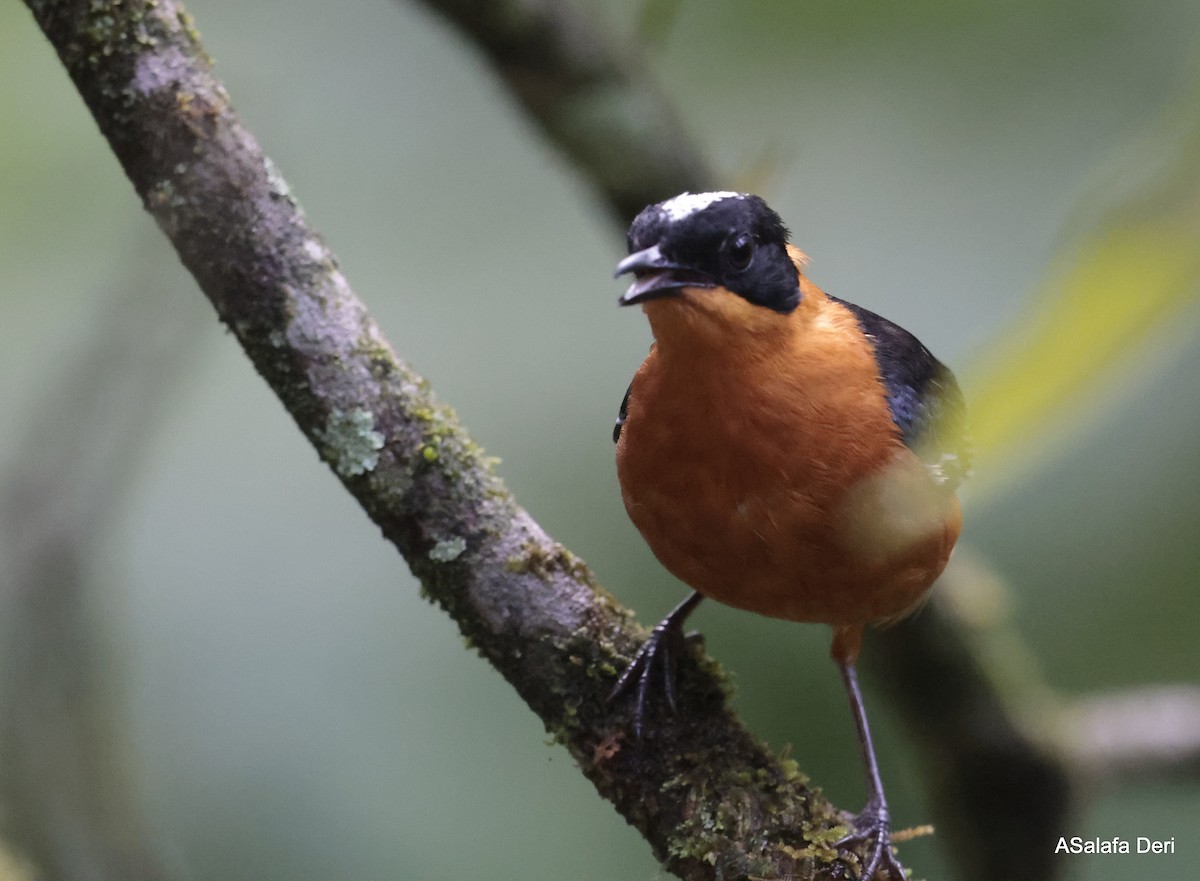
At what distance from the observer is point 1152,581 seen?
4195mm

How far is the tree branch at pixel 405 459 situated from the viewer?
2.39 metres

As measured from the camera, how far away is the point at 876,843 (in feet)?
9.19

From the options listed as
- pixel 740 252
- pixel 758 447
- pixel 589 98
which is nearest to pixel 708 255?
pixel 740 252

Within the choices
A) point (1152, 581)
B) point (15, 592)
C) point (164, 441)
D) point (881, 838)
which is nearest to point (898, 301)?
point (1152, 581)

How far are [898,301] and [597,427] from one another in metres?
1.86

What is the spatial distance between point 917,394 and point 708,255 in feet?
2.49

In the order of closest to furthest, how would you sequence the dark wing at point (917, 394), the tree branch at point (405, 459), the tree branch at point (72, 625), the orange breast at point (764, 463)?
the tree branch at point (405, 459) < the orange breast at point (764, 463) < the dark wing at point (917, 394) < the tree branch at point (72, 625)

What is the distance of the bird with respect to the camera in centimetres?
257

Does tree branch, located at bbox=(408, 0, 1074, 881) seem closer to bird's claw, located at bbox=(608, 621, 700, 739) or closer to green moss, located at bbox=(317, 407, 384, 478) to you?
green moss, located at bbox=(317, 407, 384, 478)

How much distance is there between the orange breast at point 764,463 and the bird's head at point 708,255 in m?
0.02

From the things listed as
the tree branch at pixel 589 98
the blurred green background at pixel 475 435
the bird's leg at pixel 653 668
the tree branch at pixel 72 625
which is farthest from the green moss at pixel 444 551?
the blurred green background at pixel 475 435

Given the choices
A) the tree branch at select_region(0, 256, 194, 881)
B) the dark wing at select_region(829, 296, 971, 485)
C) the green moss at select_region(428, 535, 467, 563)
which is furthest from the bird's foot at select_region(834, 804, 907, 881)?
the tree branch at select_region(0, 256, 194, 881)

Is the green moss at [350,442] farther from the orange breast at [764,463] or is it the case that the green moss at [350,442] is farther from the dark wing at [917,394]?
the dark wing at [917,394]

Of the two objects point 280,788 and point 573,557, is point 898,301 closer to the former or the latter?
point 573,557
